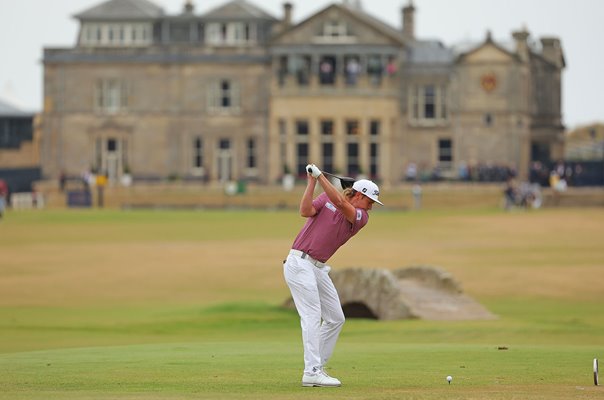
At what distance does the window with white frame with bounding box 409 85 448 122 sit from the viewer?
111312 millimetres

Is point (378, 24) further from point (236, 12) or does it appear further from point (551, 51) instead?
point (551, 51)

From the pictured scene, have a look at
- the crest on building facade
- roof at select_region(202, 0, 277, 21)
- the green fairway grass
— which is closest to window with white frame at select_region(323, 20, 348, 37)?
roof at select_region(202, 0, 277, 21)

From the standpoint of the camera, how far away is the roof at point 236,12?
112 meters

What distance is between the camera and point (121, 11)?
112812 millimetres

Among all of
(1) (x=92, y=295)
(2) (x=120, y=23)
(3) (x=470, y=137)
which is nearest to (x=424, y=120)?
(3) (x=470, y=137)

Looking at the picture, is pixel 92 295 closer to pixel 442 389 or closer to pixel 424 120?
pixel 442 389

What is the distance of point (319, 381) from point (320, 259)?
1345mm

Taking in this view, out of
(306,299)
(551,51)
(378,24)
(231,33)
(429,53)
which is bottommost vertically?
(306,299)

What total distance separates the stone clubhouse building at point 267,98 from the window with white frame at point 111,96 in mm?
100

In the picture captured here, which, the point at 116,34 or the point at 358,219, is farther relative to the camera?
the point at 116,34

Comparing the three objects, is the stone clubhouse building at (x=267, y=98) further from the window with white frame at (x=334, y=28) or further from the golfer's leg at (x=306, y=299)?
the golfer's leg at (x=306, y=299)

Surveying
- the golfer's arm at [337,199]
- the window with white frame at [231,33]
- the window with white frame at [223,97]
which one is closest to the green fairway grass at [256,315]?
the golfer's arm at [337,199]

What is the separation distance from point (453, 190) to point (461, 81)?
55.6 ft

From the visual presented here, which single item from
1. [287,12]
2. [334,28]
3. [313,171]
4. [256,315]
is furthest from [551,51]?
[313,171]
